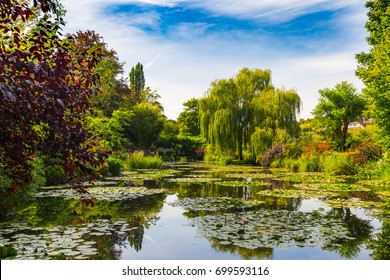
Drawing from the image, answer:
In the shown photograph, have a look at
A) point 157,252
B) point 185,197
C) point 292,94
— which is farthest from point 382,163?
point 157,252

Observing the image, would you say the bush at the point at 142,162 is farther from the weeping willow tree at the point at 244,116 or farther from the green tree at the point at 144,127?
the green tree at the point at 144,127

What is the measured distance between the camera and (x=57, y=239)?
5277 millimetres

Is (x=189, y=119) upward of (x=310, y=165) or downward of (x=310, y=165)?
upward

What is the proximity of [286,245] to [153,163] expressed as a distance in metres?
17.2

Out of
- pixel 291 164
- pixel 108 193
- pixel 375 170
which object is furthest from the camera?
pixel 291 164

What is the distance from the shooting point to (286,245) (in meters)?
5.11

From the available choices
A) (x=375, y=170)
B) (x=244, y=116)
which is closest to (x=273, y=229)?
(x=375, y=170)

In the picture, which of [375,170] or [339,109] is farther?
[339,109]

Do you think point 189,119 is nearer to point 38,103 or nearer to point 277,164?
point 277,164

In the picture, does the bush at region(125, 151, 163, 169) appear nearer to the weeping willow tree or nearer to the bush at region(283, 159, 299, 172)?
the weeping willow tree

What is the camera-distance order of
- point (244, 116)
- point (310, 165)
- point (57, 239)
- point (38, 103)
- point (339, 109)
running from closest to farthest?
1. point (38, 103)
2. point (57, 239)
3. point (310, 165)
4. point (244, 116)
5. point (339, 109)

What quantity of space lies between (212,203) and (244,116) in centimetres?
1685

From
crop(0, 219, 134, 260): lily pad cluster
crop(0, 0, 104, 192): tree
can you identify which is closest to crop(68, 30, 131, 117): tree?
crop(0, 219, 134, 260): lily pad cluster
